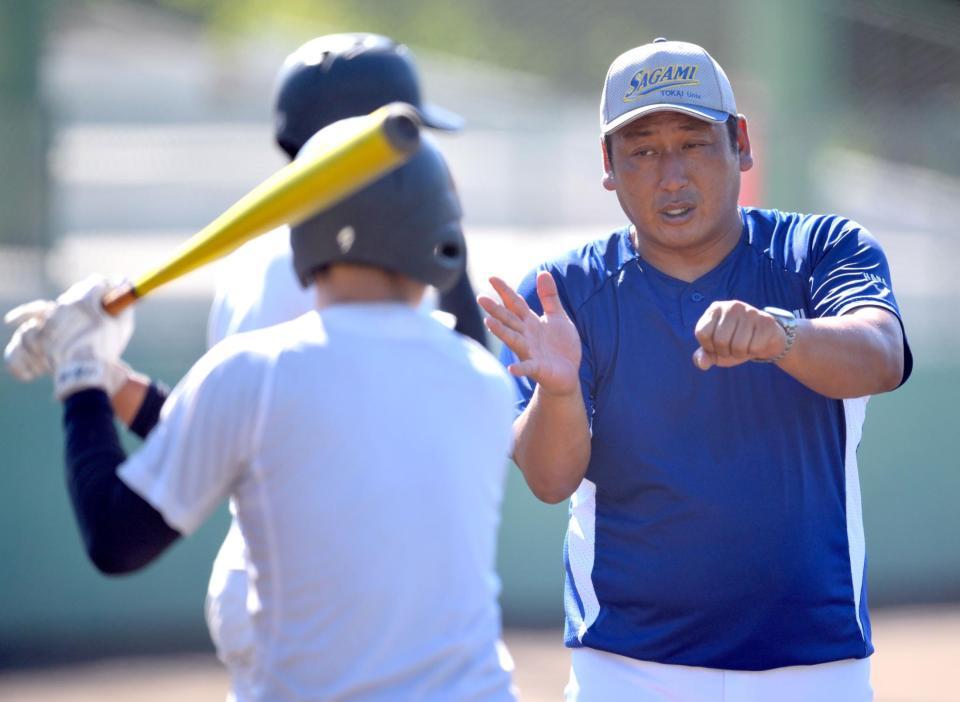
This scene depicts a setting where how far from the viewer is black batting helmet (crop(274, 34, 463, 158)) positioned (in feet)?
8.03

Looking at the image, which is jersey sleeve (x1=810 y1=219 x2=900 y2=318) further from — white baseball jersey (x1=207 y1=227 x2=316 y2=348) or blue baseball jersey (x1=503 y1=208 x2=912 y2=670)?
white baseball jersey (x1=207 y1=227 x2=316 y2=348)

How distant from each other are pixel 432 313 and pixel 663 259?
0.82 m

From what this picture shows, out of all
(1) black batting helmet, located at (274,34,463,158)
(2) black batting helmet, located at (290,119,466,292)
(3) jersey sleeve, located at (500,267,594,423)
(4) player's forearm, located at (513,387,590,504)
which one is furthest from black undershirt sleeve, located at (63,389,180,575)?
(3) jersey sleeve, located at (500,267,594,423)

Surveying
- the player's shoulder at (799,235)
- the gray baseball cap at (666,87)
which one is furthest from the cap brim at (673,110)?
the player's shoulder at (799,235)

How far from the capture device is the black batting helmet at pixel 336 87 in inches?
96.3

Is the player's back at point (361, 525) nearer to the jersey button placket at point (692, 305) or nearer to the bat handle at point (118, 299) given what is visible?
the bat handle at point (118, 299)

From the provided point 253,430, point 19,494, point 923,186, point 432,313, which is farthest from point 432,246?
point 923,186

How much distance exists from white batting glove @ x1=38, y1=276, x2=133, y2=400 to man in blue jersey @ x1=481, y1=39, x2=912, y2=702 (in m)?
0.72

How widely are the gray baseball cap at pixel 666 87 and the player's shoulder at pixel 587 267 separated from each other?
23 cm

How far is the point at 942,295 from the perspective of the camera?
670cm

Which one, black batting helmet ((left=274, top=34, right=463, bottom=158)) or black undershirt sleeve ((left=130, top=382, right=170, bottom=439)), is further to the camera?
black batting helmet ((left=274, top=34, right=463, bottom=158))

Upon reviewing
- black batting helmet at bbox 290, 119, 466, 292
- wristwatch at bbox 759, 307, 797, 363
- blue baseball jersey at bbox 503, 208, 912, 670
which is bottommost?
blue baseball jersey at bbox 503, 208, 912, 670

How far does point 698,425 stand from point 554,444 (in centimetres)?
27

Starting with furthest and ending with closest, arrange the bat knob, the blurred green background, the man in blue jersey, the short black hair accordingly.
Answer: the blurred green background, the short black hair, the man in blue jersey, the bat knob
